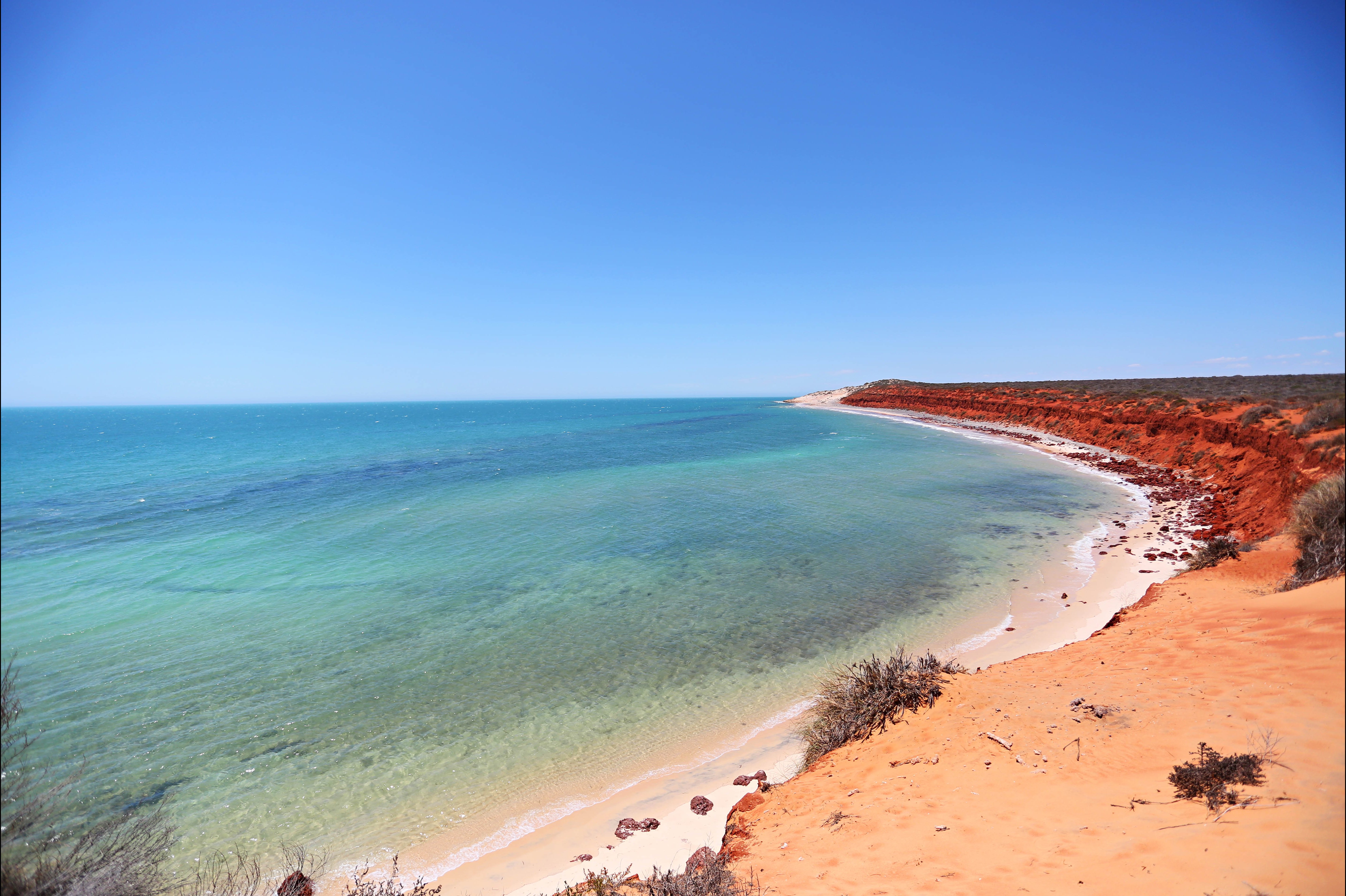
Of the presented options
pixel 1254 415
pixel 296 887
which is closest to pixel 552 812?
pixel 296 887

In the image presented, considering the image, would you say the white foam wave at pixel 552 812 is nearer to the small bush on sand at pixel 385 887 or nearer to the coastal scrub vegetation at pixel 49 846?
the small bush on sand at pixel 385 887

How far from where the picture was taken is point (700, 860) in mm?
5586

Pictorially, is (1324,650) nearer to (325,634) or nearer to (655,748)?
(655,748)

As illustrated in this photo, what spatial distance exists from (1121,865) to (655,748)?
6.22m

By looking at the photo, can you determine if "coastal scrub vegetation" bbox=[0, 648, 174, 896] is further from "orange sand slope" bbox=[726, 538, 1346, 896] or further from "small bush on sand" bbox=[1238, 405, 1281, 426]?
"small bush on sand" bbox=[1238, 405, 1281, 426]

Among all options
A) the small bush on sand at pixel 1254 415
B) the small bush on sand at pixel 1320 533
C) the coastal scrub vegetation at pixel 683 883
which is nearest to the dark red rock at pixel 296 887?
the coastal scrub vegetation at pixel 683 883

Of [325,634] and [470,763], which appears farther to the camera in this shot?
[325,634]

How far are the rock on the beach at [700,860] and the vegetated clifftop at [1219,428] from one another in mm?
6557

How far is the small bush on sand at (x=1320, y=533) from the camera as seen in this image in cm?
584

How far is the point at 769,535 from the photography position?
20.6m

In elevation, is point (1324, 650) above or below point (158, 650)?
above

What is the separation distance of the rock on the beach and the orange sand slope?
0.36m

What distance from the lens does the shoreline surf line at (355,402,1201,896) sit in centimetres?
613

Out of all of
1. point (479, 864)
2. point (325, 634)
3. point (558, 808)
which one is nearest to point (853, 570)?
point (558, 808)
